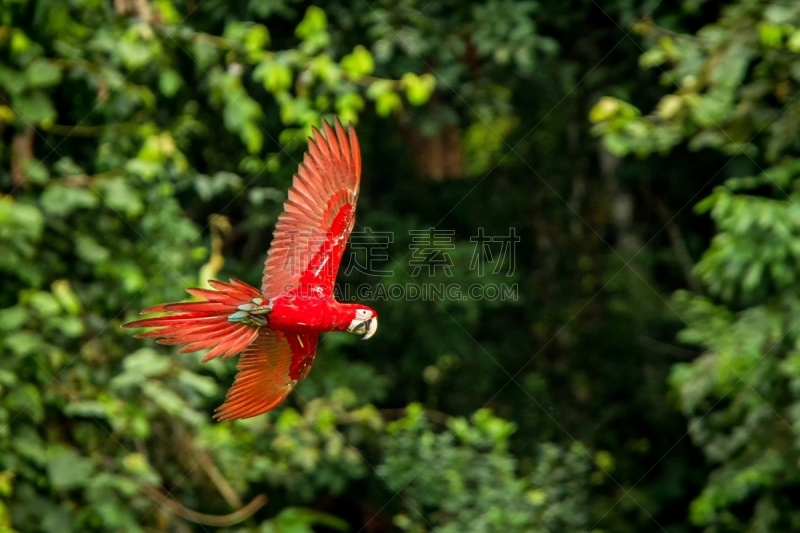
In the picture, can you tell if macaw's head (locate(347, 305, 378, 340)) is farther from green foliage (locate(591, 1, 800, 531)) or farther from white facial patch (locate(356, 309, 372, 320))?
green foliage (locate(591, 1, 800, 531))

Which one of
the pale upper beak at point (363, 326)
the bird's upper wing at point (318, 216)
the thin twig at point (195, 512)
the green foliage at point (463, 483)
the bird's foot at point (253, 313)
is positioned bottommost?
the green foliage at point (463, 483)

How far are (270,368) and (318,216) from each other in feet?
1.35

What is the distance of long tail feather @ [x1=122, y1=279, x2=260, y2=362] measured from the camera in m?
2.59

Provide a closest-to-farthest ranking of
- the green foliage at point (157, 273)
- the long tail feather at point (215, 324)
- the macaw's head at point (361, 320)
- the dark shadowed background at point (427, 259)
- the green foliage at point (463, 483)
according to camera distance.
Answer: the long tail feather at point (215, 324)
the macaw's head at point (361, 320)
the green foliage at point (157, 273)
the dark shadowed background at point (427, 259)
the green foliage at point (463, 483)

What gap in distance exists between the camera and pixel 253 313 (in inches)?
106

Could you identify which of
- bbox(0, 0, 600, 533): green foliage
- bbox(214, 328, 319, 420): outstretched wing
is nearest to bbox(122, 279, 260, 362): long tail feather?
bbox(214, 328, 319, 420): outstretched wing

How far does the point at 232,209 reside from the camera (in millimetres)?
5906

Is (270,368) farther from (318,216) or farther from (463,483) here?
(463,483)

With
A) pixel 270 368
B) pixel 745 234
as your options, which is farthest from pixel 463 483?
pixel 270 368

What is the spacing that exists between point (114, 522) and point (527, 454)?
9.29 ft

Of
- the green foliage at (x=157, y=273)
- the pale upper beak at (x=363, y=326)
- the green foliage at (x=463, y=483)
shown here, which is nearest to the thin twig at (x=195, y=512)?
the green foliage at (x=157, y=273)

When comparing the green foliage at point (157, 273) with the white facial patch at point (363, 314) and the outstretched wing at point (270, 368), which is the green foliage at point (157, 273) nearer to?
the outstretched wing at point (270, 368)

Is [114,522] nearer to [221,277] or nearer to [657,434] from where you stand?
[221,277]

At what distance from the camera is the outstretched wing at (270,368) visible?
2.84 metres
